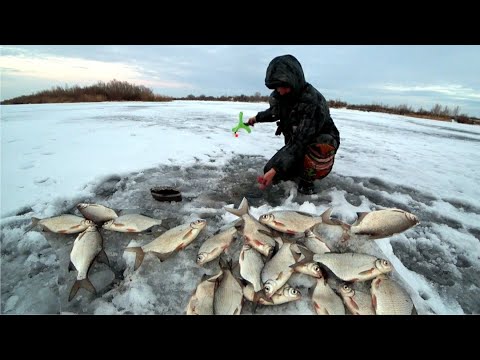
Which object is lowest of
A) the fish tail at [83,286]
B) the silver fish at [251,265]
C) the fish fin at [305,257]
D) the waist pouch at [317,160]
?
the fish tail at [83,286]

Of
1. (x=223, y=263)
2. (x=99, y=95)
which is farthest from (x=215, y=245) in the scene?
(x=99, y=95)

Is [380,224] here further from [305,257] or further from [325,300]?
[325,300]

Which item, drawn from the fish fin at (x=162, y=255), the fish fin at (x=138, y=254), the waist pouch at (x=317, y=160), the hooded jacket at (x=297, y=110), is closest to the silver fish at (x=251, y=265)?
the fish fin at (x=162, y=255)

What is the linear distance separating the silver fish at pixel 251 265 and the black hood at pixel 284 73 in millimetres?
1580

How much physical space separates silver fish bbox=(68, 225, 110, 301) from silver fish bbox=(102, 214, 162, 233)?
0.12 metres

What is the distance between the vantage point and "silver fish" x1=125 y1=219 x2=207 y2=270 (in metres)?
1.96

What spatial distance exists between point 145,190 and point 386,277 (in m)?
2.30

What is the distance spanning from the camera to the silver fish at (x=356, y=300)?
1679mm

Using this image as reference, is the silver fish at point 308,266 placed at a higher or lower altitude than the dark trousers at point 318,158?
lower

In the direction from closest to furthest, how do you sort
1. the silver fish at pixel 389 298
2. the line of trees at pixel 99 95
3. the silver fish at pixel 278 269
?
1. the silver fish at pixel 389 298
2. the silver fish at pixel 278 269
3. the line of trees at pixel 99 95

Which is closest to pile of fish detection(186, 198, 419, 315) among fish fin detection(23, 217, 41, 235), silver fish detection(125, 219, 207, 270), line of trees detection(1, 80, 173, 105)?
silver fish detection(125, 219, 207, 270)

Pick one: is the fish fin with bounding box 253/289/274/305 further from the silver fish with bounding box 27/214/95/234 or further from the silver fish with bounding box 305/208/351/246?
the silver fish with bounding box 27/214/95/234

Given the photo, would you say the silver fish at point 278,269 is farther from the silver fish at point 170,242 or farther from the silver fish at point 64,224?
the silver fish at point 64,224

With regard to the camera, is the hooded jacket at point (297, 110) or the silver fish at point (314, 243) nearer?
the silver fish at point (314, 243)
